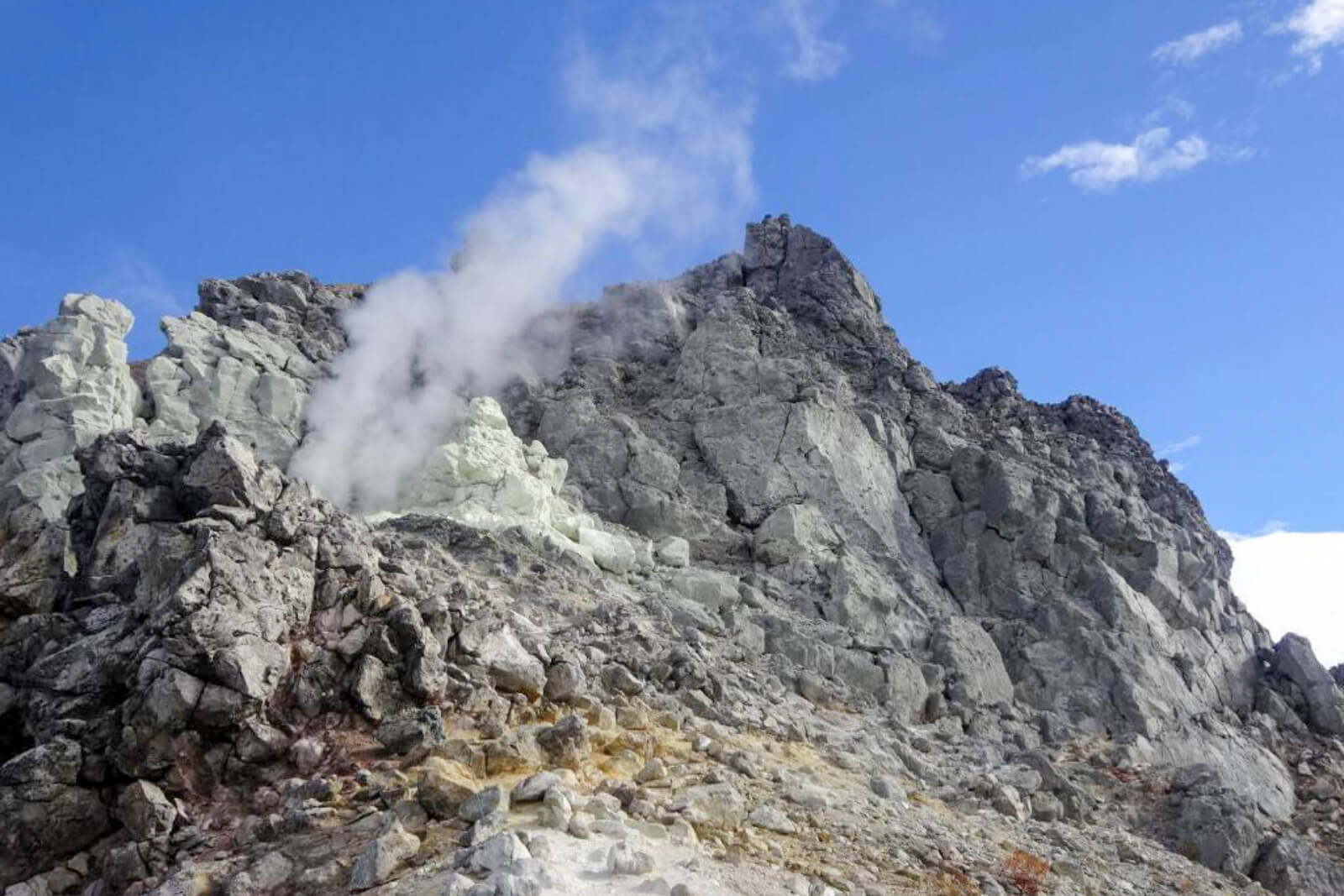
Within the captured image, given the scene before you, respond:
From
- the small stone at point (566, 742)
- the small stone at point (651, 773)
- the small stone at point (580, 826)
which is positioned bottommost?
the small stone at point (580, 826)

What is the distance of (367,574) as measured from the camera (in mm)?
19125

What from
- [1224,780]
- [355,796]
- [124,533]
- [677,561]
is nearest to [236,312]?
[677,561]

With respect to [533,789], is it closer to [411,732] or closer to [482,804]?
[482,804]

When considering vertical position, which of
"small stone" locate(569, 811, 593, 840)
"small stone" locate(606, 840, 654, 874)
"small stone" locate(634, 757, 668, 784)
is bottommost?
"small stone" locate(606, 840, 654, 874)

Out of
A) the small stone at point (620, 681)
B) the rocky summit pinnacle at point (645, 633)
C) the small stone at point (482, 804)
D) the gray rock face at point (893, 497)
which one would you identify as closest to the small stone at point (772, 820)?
the rocky summit pinnacle at point (645, 633)

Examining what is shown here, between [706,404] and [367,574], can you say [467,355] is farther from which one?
[367,574]

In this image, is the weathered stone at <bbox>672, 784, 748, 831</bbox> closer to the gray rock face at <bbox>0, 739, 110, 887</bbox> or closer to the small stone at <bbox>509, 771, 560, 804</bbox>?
the small stone at <bbox>509, 771, 560, 804</bbox>

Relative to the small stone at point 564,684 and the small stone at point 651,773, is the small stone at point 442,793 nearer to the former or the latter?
the small stone at point 651,773

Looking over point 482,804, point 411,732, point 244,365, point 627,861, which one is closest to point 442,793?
point 482,804

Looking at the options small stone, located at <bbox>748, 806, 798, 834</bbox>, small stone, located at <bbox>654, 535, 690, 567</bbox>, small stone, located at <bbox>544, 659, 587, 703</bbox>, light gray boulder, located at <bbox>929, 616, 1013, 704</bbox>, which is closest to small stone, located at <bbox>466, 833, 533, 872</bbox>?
small stone, located at <bbox>748, 806, 798, 834</bbox>

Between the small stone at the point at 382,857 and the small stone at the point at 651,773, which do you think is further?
the small stone at the point at 651,773

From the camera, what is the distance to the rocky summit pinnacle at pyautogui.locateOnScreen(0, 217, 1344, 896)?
14.6 metres

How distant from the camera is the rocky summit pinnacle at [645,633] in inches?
573

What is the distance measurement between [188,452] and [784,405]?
24.5m
